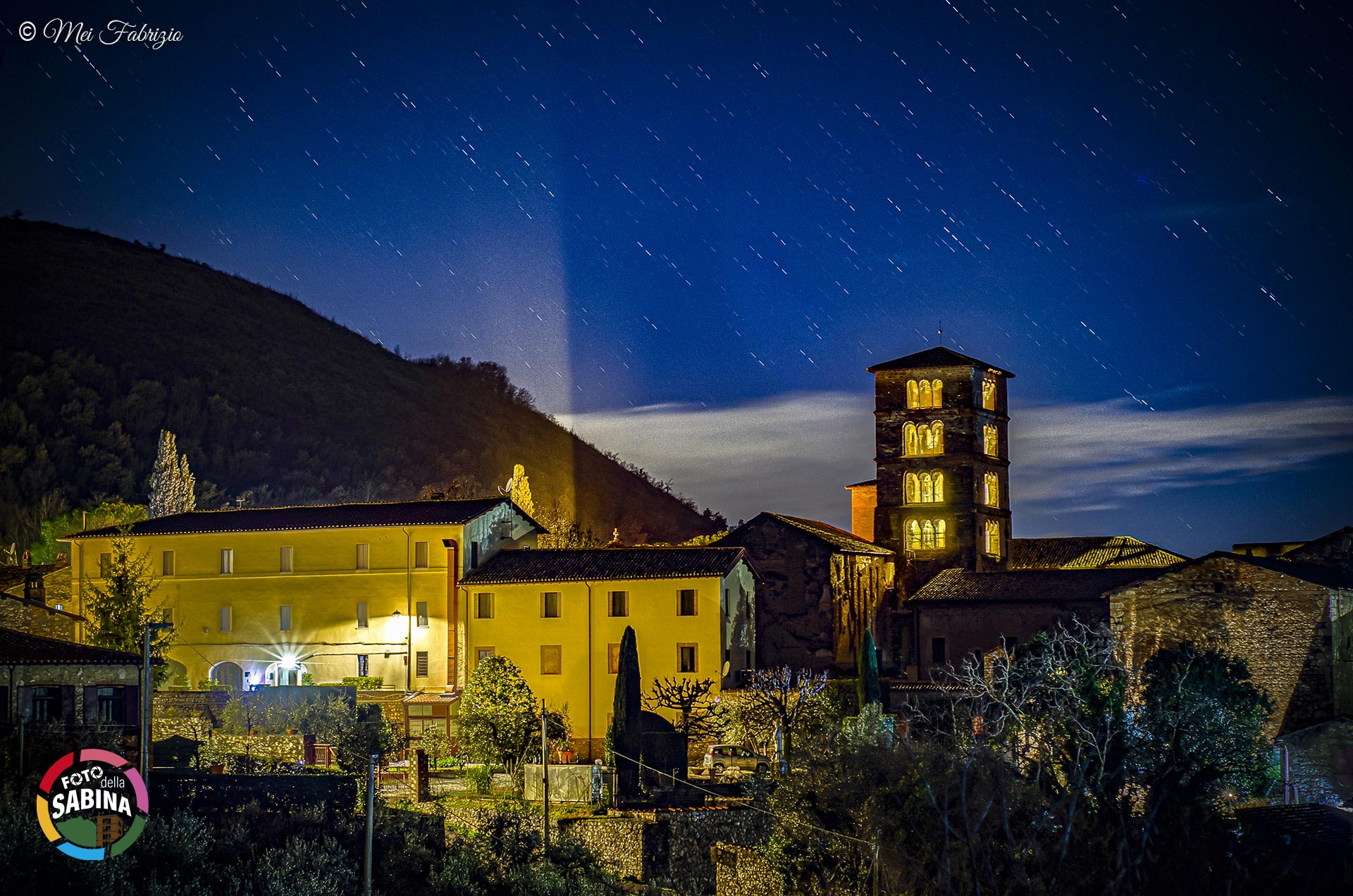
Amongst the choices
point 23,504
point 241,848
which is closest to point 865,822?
point 241,848

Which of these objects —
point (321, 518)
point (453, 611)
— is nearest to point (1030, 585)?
point (453, 611)

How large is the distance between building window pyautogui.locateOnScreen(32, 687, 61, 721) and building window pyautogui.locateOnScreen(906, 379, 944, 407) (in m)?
40.7

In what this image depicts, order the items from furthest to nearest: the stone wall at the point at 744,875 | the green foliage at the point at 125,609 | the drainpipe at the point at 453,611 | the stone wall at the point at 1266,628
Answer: the drainpipe at the point at 453,611 → the green foliage at the point at 125,609 → the stone wall at the point at 1266,628 → the stone wall at the point at 744,875

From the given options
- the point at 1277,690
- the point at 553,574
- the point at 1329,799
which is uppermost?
the point at 553,574

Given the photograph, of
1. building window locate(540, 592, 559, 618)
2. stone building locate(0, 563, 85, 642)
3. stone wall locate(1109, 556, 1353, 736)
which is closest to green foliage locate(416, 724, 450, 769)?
building window locate(540, 592, 559, 618)

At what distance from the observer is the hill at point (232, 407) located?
94.4 metres

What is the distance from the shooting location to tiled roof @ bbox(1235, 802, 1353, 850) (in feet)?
115

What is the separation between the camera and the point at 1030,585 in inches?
2363

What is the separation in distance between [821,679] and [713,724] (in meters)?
4.85

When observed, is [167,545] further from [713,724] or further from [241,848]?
[241,848]

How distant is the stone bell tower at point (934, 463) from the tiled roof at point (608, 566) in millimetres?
16038

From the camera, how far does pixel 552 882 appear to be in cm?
3061

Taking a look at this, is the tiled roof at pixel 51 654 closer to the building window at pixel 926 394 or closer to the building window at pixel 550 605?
the building window at pixel 550 605

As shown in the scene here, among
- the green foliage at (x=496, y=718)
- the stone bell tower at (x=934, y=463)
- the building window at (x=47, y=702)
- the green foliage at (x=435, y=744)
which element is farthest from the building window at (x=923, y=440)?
the building window at (x=47, y=702)
